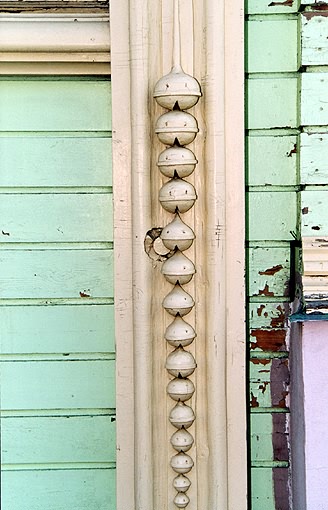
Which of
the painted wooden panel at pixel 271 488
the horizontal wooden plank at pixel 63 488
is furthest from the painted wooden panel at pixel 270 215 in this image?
the horizontal wooden plank at pixel 63 488

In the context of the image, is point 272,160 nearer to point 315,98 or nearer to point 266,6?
point 315,98

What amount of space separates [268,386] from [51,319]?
1.90 ft

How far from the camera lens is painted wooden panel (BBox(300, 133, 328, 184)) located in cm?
162

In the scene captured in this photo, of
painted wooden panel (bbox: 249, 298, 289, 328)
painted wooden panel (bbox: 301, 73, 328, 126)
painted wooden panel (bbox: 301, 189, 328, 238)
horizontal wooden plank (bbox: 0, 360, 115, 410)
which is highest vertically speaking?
painted wooden panel (bbox: 301, 73, 328, 126)

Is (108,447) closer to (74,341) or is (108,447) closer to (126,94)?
(74,341)

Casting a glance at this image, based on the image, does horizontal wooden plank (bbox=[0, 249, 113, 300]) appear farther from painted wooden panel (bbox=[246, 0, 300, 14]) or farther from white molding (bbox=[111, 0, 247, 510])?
painted wooden panel (bbox=[246, 0, 300, 14])

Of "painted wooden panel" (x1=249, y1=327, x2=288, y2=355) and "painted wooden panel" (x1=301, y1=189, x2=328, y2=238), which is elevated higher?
"painted wooden panel" (x1=301, y1=189, x2=328, y2=238)

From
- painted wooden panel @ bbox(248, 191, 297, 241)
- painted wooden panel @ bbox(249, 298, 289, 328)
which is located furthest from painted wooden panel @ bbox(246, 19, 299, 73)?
painted wooden panel @ bbox(249, 298, 289, 328)

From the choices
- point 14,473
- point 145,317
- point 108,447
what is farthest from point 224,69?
point 14,473

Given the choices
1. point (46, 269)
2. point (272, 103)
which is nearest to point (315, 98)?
point (272, 103)

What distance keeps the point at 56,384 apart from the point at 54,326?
15cm

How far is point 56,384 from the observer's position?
68.7 inches

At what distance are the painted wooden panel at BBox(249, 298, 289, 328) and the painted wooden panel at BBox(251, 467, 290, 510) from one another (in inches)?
14.6

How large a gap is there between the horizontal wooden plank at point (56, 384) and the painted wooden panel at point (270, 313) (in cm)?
39
